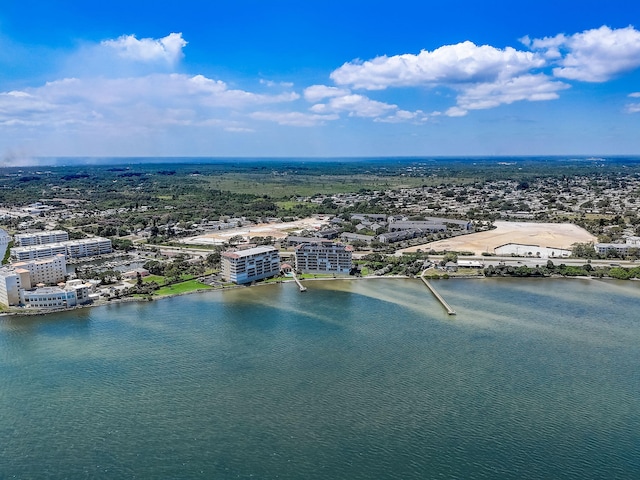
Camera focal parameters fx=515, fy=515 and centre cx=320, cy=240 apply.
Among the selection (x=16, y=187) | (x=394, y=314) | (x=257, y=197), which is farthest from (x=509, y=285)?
(x=16, y=187)

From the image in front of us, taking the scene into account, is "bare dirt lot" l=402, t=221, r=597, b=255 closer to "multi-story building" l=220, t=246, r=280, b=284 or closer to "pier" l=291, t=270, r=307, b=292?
"pier" l=291, t=270, r=307, b=292

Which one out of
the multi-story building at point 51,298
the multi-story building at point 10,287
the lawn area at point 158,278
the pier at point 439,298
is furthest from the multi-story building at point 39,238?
the pier at point 439,298

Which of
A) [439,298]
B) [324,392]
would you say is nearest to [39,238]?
[439,298]

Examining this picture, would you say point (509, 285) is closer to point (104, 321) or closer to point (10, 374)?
point (104, 321)

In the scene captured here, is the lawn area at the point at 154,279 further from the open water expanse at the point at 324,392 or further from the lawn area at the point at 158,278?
the open water expanse at the point at 324,392

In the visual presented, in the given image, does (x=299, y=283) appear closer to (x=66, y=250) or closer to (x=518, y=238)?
(x=66, y=250)

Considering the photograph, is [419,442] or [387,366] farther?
[387,366]

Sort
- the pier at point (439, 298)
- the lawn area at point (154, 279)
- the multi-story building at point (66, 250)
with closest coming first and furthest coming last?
1. the pier at point (439, 298)
2. the lawn area at point (154, 279)
3. the multi-story building at point (66, 250)
